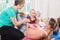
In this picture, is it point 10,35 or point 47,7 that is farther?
point 47,7

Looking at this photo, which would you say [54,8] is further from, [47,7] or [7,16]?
[7,16]

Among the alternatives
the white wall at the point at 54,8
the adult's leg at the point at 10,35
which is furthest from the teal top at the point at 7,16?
the white wall at the point at 54,8

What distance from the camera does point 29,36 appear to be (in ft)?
4.19

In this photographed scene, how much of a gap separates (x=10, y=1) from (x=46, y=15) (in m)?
0.93

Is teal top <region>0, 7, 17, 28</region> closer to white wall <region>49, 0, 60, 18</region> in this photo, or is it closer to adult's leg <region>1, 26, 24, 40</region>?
adult's leg <region>1, 26, 24, 40</region>

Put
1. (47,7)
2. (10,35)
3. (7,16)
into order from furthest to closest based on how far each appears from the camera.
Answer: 1. (47,7)
2. (7,16)
3. (10,35)

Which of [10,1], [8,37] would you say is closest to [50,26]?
[8,37]

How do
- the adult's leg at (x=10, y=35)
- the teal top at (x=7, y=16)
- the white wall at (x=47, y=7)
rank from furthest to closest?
the white wall at (x=47, y=7) < the teal top at (x=7, y=16) < the adult's leg at (x=10, y=35)

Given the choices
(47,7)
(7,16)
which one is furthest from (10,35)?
(47,7)

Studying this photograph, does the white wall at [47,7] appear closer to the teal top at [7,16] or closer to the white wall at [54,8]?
the white wall at [54,8]

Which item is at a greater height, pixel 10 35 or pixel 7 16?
pixel 7 16

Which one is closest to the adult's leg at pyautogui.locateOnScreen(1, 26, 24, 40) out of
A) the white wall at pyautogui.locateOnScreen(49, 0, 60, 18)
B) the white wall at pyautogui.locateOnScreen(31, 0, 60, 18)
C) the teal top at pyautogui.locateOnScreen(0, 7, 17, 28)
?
the teal top at pyautogui.locateOnScreen(0, 7, 17, 28)

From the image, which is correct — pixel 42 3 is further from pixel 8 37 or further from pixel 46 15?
pixel 8 37

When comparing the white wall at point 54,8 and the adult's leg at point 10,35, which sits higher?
the white wall at point 54,8
